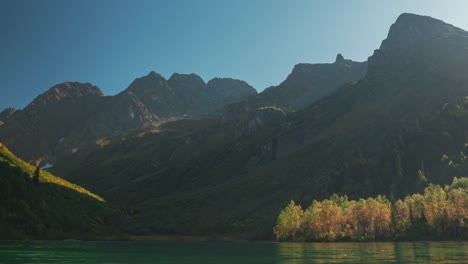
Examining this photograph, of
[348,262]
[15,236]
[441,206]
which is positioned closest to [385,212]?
[441,206]

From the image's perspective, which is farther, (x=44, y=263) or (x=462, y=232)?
(x=462, y=232)

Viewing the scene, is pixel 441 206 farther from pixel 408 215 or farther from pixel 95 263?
pixel 95 263

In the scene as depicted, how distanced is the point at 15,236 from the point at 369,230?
156 meters

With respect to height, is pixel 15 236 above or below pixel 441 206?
below

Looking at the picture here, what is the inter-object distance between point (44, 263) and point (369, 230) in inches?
5577

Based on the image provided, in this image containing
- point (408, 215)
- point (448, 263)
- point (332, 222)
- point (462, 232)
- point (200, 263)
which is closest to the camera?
point (448, 263)

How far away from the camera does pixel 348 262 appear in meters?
71.6

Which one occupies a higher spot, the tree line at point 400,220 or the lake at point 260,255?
the tree line at point 400,220

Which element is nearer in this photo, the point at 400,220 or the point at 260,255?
the point at 260,255

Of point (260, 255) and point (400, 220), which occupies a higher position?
point (400, 220)

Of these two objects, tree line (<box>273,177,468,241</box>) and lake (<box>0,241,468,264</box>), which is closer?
lake (<box>0,241,468,264</box>)

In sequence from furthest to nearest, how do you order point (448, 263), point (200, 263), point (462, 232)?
point (462, 232)
point (200, 263)
point (448, 263)

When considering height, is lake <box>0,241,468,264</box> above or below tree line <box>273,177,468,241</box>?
below

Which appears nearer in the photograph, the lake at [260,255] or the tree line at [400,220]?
the lake at [260,255]
